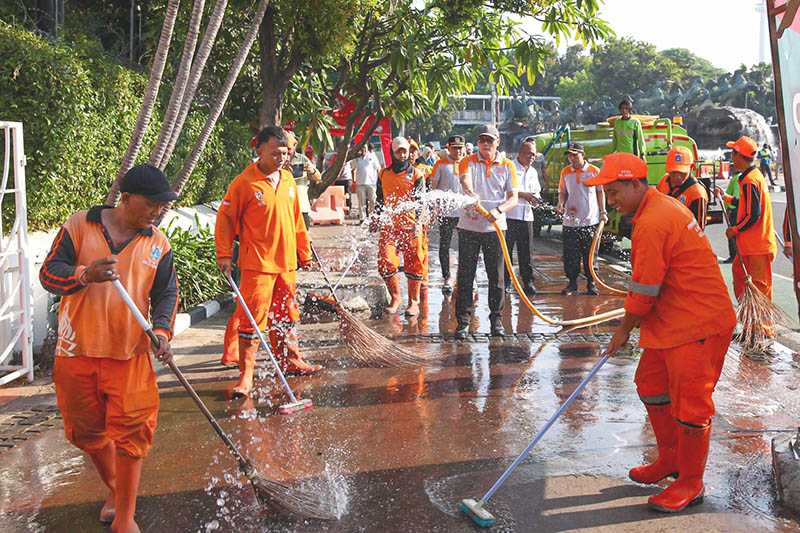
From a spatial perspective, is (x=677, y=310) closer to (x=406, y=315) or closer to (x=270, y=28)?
(x=406, y=315)

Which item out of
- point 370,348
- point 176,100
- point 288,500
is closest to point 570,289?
point 370,348

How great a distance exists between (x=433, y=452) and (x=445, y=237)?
6240 millimetres

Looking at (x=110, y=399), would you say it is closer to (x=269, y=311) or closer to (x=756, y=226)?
(x=269, y=311)

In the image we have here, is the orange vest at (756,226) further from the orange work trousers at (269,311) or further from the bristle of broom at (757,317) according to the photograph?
the orange work trousers at (269,311)

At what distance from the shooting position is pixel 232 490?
4.46 m

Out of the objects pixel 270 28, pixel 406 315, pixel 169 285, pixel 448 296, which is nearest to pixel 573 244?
pixel 448 296

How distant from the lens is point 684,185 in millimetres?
8195

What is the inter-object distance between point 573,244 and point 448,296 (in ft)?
5.81

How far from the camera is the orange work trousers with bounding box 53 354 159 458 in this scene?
3.68 meters

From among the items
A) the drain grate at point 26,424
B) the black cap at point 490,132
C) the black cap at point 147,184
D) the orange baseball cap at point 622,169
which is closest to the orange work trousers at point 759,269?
the black cap at point 490,132

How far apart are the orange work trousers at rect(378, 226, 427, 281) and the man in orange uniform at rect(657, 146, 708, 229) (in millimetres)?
2821

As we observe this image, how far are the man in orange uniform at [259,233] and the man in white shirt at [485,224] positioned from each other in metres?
2.13

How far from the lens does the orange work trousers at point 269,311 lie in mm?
6145

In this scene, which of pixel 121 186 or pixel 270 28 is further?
pixel 270 28
